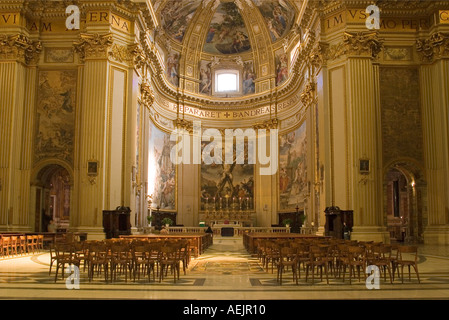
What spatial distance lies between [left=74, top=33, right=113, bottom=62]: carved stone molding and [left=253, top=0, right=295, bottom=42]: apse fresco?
46.5 ft

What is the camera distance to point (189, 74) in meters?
37.6

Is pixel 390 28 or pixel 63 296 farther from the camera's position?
pixel 390 28

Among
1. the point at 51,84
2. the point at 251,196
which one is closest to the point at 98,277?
the point at 51,84

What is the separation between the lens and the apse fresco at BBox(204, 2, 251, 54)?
36594 millimetres

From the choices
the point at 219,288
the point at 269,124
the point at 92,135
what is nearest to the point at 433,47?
the point at 269,124

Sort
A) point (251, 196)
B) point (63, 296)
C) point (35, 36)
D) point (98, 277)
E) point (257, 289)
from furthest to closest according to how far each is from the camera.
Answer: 1. point (251, 196)
2. point (35, 36)
3. point (98, 277)
4. point (257, 289)
5. point (63, 296)

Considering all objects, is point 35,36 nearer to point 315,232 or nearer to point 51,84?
point 51,84

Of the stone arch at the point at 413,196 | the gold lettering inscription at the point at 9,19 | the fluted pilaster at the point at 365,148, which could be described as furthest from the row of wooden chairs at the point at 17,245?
the stone arch at the point at 413,196

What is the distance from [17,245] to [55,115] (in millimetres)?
8474

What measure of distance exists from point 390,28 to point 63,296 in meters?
21.1

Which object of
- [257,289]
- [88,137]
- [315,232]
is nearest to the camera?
[257,289]

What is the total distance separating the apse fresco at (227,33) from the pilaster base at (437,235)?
2192 centimetres

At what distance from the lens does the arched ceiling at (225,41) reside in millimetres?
34688

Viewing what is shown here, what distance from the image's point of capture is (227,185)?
122 ft
